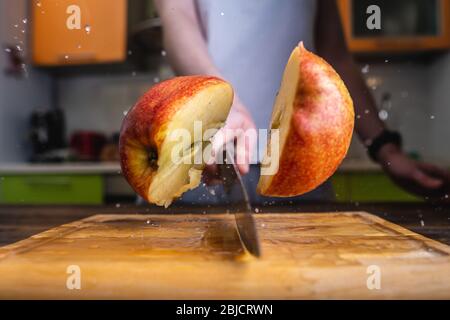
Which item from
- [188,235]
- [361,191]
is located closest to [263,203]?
[188,235]

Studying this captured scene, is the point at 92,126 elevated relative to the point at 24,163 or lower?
elevated

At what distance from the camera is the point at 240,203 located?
1.90 feet

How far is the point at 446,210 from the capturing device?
0.85m

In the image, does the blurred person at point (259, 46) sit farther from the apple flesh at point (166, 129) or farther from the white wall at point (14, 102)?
the white wall at point (14, 102)

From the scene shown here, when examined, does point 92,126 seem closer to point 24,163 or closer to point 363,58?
point 24,163

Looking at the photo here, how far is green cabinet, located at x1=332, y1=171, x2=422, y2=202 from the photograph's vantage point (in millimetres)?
809

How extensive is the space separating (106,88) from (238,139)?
4.80 feet

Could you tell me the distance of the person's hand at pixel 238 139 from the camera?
25.9 inches

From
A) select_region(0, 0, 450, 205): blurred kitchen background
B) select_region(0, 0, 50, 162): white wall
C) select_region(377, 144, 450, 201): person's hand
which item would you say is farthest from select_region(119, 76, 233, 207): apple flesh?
select_region(0, 0, 50, 162): white wall

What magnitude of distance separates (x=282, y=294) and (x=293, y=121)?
19cm

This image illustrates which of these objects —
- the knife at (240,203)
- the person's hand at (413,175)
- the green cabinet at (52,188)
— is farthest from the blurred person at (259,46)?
the green cabinet at (52,188)

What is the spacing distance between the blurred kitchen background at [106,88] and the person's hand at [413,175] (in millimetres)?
644

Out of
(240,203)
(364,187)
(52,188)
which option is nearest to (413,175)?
(364,187)

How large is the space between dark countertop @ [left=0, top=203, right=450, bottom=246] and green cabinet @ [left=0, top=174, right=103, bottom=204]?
0.58 m
